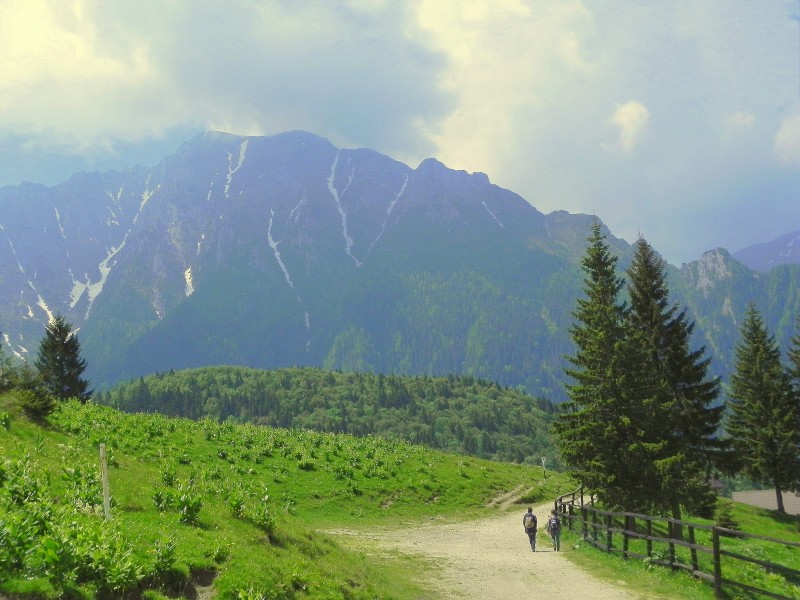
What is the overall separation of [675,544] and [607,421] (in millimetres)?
6812

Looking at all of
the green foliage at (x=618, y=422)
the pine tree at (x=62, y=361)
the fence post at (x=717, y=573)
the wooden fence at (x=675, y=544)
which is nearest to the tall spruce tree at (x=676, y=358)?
the green foliage at (x=618, y=422)

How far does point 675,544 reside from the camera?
25.8 m

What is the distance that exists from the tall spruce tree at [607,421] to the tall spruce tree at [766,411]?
3365cm

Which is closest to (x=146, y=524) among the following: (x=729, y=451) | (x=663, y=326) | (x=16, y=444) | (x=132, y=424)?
(x=16, y=444)

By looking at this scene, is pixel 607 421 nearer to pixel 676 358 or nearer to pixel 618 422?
pixel 618 422

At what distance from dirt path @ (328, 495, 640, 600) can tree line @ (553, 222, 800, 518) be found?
18.6ft

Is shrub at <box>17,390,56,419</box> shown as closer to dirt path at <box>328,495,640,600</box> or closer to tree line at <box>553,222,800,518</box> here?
dirt path at <box>328,495,640,600</box>

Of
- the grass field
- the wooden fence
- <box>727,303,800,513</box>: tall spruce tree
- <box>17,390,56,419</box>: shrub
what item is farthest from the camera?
<box>727,303,800,513</box>: tall spruce tree

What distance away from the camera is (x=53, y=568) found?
8.97 metres

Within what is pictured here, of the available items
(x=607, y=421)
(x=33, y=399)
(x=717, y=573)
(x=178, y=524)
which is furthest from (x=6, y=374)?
(x=607, y=421)

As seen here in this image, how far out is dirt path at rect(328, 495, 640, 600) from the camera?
60.2 ft

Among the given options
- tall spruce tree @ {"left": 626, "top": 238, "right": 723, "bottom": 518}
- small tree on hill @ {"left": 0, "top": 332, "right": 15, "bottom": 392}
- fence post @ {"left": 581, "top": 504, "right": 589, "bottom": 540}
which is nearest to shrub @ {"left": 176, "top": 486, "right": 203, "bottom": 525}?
→ small tree on hill @ {"left": 0, "top": 332, "right": 15, "bottom": 392}

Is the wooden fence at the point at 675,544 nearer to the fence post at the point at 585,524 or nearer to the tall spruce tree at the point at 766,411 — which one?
the fence post at the point at 585,524

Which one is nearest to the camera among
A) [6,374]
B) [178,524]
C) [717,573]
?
[178,524]
